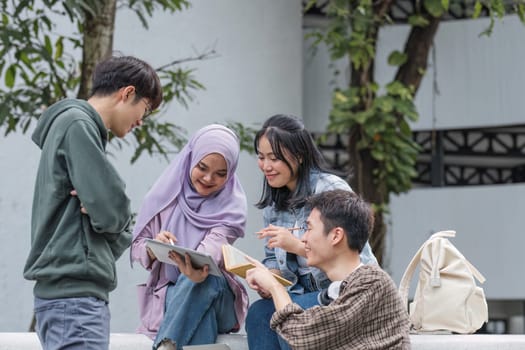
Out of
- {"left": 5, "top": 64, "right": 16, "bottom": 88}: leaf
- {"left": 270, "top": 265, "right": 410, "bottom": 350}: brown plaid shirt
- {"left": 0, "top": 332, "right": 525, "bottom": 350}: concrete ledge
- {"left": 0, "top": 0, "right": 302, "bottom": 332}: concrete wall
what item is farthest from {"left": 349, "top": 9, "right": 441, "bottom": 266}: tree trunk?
{"left": 270, "top": 265, "right": 410, "bottom": 350}: brown plaid shirt

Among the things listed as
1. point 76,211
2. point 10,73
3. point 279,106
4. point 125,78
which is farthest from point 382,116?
point 76,211

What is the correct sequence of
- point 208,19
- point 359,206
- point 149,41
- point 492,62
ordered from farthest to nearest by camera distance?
1. point 492,62
2. point 208,19
3. point 149,41
4. point 359,206

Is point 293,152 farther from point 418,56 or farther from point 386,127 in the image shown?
point 418,56

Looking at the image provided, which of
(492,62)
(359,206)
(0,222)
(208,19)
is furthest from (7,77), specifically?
(492,62)

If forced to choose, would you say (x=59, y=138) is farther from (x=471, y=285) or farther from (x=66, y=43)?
(x=66, y=43)

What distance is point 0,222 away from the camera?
561 cm

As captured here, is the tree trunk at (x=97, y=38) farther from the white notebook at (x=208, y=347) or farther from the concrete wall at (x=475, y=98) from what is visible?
the concrete wall at (x=475, y=98)

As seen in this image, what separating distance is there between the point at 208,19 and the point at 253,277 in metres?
4.61

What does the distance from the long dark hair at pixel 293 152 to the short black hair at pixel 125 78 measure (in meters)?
0.63

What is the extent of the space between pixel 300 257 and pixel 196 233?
1.32 ft

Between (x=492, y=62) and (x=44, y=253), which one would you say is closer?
(x=44, y=253)

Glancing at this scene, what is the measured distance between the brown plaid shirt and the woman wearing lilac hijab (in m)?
0.55

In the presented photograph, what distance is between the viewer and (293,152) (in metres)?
3.09

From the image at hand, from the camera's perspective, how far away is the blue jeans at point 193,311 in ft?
9.57
